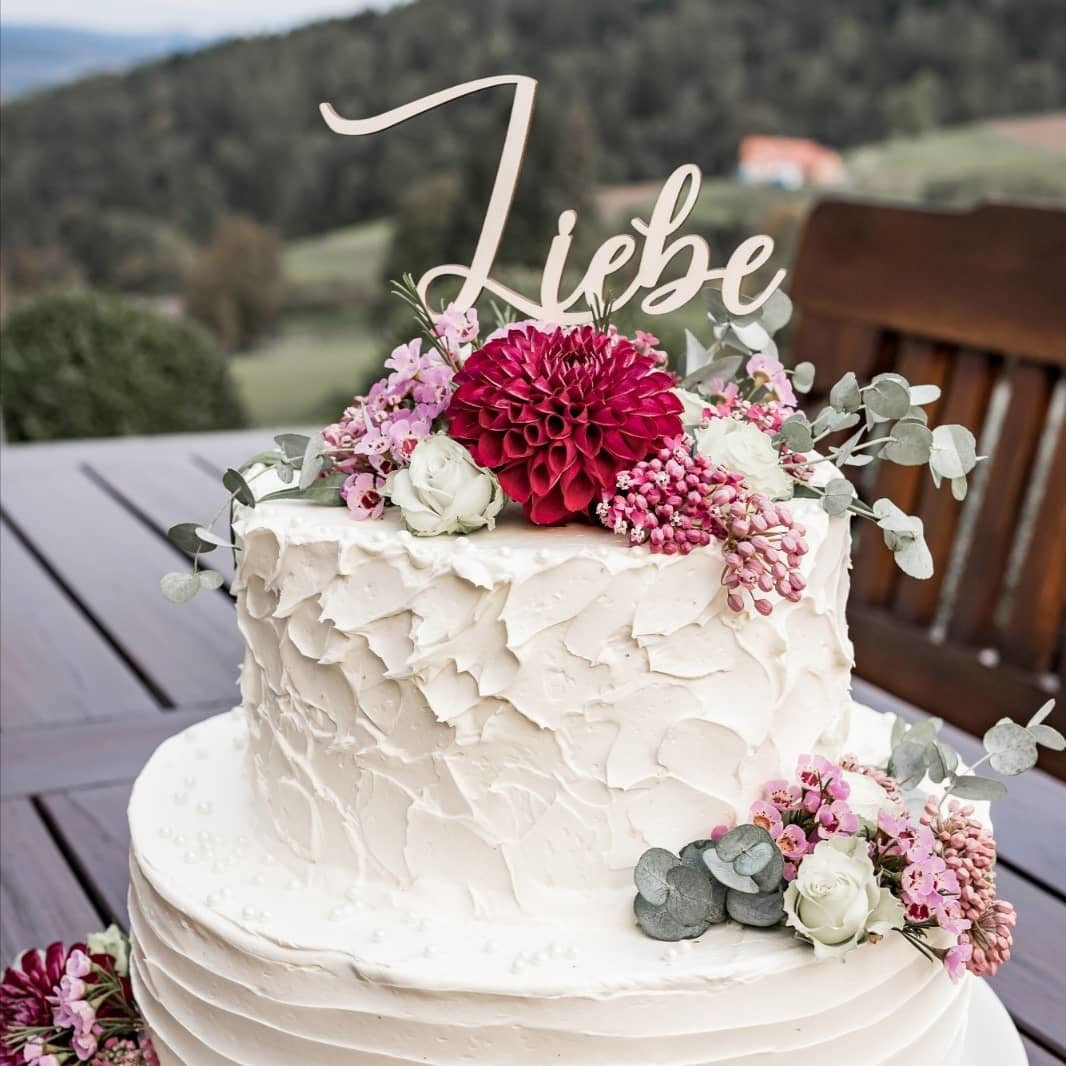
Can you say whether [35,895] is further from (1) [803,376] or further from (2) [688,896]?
(1) [803,376]

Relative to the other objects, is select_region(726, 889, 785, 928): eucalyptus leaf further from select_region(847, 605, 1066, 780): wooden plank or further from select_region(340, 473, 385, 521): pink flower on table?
select_region(847, 605, 1066, 780): wooden plank

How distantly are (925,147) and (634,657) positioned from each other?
5.57 meters

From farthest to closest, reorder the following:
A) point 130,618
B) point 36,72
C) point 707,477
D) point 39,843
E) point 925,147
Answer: point 925,147 → point 36,72 → point 130,618 → point 39,843 → point 707,477

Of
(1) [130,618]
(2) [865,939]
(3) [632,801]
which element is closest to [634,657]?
(3) [632,801]

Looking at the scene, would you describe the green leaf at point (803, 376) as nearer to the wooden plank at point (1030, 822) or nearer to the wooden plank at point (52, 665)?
the wooden plank at point (1030, 822)

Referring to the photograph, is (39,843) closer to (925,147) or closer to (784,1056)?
(784,1056)

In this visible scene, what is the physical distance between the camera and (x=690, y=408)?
109cm

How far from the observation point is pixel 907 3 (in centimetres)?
617

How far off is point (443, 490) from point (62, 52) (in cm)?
529

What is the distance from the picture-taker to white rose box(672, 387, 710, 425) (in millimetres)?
1081

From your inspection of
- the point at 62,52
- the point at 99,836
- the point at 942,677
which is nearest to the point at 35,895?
the point at 99,836

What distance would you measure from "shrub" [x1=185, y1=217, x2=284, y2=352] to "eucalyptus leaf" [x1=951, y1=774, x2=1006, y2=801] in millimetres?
5313

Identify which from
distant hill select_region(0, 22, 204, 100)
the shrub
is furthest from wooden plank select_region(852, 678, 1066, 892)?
distant hill select_region(0, 22, 204, 100)

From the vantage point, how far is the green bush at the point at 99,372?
4.17 metres
